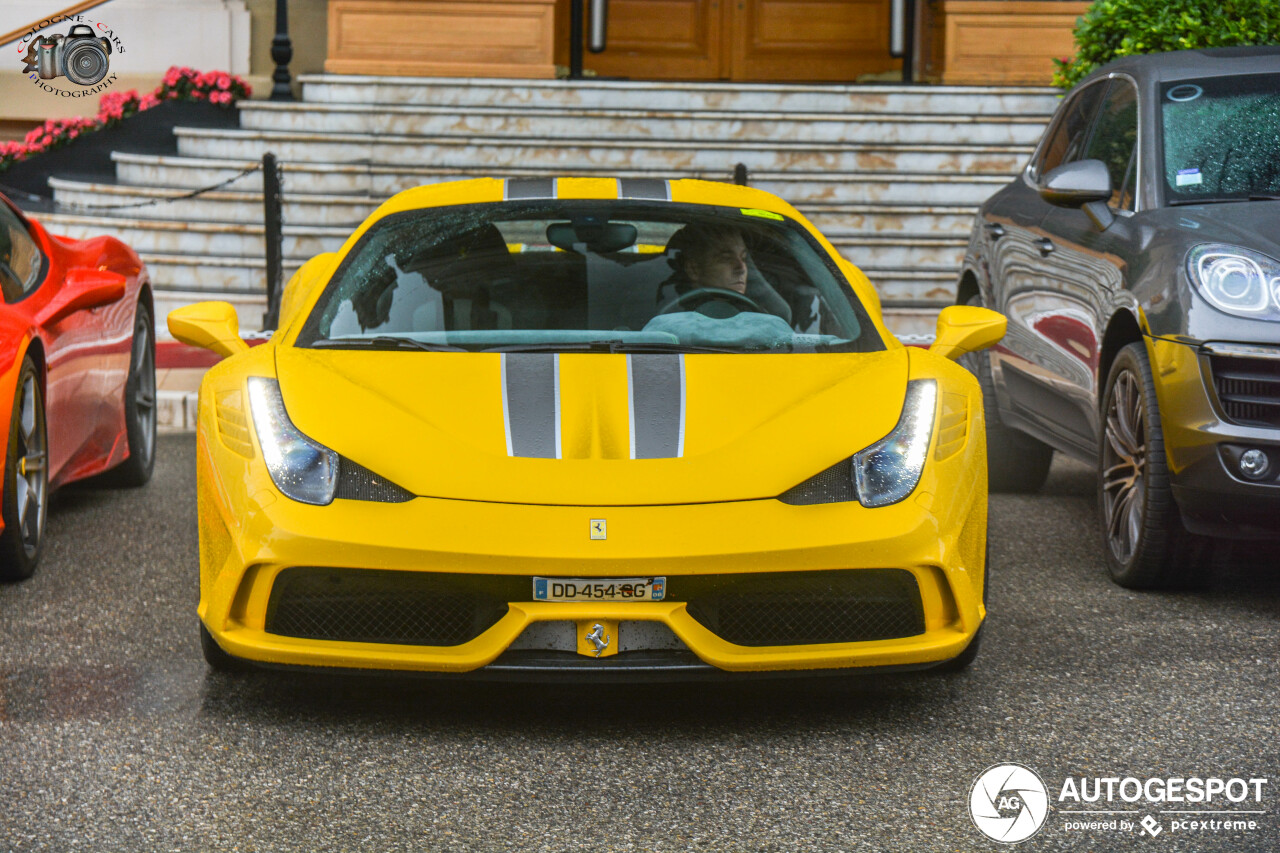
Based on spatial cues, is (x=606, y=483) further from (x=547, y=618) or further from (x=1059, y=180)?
(x=1059, y=180)

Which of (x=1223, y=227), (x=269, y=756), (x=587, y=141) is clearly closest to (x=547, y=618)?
(x=269, y=756)

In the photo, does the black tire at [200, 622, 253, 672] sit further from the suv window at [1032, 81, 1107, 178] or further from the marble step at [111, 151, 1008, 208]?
the marble step at [111, 151, 1008, 208]

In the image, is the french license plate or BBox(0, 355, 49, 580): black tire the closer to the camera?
the french license plate

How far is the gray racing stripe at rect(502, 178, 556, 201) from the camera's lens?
5.15 m

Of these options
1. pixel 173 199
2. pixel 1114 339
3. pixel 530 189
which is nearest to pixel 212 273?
pixel 173 199

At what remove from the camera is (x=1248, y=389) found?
4.91 m

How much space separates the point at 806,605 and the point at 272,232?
8243mm

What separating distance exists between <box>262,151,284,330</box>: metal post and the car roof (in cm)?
646

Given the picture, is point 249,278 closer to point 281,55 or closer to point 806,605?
point 281,55

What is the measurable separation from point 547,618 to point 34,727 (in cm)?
127

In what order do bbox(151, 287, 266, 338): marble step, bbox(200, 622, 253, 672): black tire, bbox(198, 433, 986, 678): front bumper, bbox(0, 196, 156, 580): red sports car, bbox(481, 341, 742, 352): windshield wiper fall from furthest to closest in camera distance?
1. bbox(151, 287, 266, 338): marble step
2. bbox(0, 196, 156, 580): red sports car
3. bbox(481, 341, 742, 352): windshield wiper
4. bbox(200, 622, 253, 672): black tire
5. bbox(198, 433, 986, 678): front bumper

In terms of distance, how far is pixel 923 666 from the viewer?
3986 millimetres

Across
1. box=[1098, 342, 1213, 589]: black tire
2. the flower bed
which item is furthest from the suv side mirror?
the flower bed

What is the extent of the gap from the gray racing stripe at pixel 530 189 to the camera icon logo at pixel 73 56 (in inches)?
466
